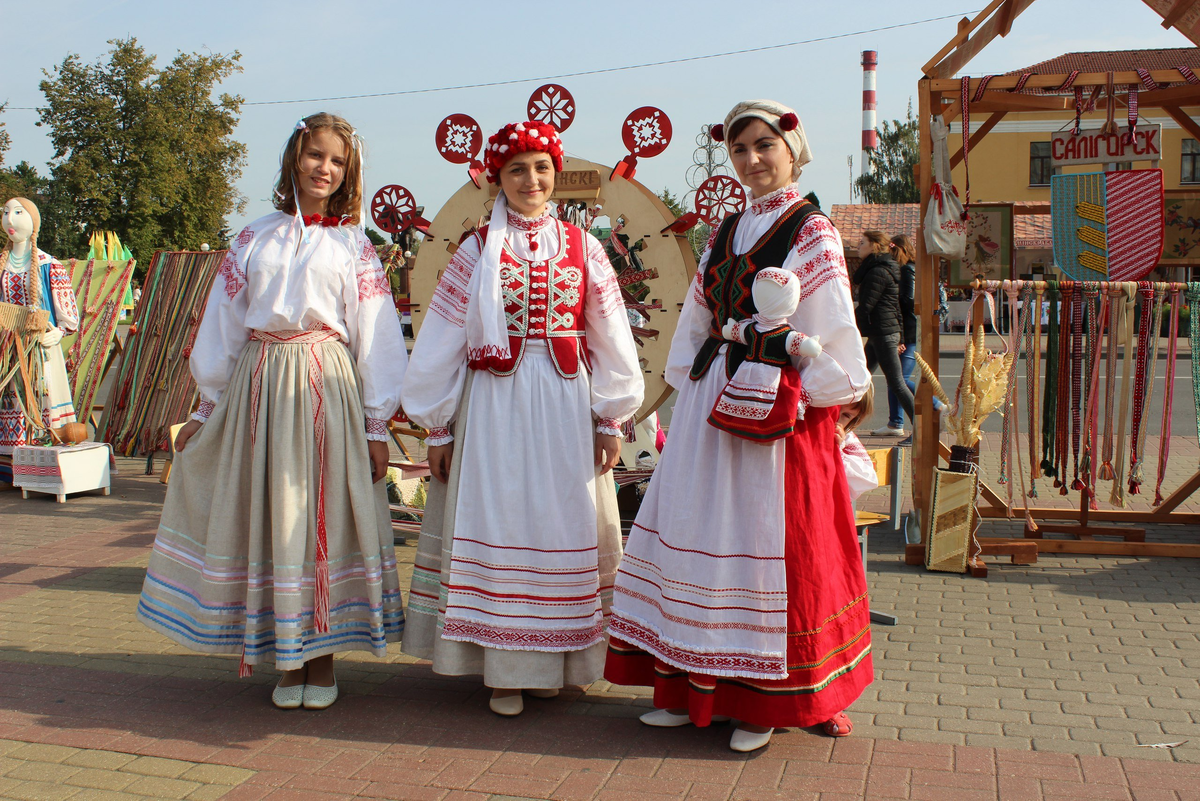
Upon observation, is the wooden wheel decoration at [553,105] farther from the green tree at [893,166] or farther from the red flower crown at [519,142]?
the green tree at [893,166]

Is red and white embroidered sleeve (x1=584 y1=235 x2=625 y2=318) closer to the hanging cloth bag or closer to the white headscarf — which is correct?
the white headscarf

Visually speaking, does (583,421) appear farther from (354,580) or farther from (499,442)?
(354,580)

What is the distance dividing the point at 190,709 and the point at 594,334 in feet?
5.92

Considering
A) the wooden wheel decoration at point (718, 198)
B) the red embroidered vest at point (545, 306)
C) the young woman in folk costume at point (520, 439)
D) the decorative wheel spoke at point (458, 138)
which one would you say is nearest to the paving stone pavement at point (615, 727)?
the young woman in folk costume at point (520, 439)

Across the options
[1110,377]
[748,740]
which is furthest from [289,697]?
[1110,377]

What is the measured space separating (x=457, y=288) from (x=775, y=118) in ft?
3.71

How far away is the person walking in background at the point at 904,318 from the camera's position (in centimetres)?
891

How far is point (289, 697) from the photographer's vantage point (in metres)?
3.45

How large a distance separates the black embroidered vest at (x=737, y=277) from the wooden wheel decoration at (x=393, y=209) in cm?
191

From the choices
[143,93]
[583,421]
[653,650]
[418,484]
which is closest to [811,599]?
[653,650]

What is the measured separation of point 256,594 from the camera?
10.9 ft

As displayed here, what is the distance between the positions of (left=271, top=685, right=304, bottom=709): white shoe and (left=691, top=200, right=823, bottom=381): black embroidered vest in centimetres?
165

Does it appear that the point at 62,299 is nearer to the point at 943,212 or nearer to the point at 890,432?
the point at 943,212

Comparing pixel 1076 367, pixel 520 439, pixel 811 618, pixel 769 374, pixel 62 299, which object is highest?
pixel 62 299
